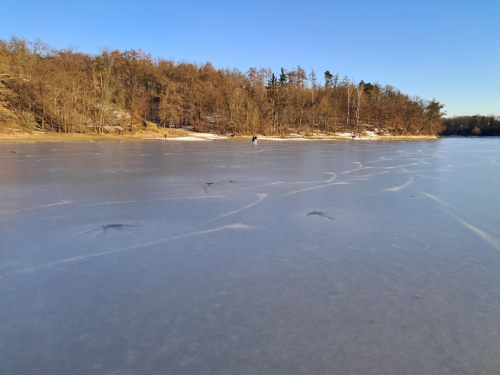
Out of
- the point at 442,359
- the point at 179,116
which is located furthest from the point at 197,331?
the point at 179,116

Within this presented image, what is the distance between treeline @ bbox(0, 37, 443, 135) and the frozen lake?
30889mm

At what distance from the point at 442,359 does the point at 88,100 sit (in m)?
45.6

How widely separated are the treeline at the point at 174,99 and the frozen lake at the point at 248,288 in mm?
30889

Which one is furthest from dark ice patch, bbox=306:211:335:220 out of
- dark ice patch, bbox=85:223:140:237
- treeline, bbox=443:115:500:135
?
treeline, bbox=443:115:500:135

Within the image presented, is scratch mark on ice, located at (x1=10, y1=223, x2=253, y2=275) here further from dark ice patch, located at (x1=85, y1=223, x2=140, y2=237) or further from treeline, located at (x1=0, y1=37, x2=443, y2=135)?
treeline, located at (x1=0, y1=37, x2=443, y2=135)

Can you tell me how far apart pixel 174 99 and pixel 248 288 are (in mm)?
52585

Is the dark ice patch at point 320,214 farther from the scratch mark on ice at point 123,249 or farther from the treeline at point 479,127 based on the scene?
the treeline at point 479,127

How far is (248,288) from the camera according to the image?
269 centimetres

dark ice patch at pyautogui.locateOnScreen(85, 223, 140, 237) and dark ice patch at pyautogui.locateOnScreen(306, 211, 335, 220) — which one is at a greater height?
dark ice patch at pyautogui.locateOnScreen(85, 223, 140, 237)

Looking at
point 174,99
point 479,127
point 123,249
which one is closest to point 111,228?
point 123,249

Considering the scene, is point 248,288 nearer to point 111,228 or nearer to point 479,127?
point 111,228

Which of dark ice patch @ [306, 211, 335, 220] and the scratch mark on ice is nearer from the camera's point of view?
the scratch mark on ice

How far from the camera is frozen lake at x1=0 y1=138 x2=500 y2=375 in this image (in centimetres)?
186

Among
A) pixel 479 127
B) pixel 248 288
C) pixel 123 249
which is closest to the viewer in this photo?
pixel 248 288
